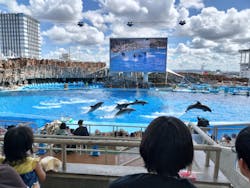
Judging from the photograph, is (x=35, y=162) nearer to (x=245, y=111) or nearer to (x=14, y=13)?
(x=245, y=111)

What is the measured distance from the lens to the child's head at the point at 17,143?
131cm

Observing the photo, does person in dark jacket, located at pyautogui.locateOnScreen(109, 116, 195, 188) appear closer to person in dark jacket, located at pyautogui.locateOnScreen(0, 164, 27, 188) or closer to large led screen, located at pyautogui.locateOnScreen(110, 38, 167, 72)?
person in dark jacket, located at pyautogui.locateOnScreen(0, 164, 27, 188)

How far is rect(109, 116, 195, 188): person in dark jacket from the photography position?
2.68 ft

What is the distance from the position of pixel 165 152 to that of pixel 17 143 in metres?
0.94

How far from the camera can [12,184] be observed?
3.12ft

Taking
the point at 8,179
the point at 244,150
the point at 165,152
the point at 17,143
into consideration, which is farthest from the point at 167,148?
the point at 17,143

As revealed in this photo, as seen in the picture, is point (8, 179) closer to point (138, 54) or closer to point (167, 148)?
point (167, 148)

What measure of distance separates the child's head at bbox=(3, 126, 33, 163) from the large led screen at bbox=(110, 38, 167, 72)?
2891cm

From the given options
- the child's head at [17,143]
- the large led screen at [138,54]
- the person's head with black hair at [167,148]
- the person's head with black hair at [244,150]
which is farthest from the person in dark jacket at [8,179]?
the large led screen at [138,54]

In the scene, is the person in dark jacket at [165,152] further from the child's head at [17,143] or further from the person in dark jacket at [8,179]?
the child's head at [17,143]

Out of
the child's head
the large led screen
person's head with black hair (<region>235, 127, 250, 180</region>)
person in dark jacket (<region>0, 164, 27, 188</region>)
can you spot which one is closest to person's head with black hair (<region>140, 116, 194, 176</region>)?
person's head with black hair (<region>235, 127, 250, 180</region>)

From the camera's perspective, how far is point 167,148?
84 centimetres

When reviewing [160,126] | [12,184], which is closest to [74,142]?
[12,184]

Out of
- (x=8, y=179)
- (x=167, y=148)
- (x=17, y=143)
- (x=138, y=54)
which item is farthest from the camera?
(x=138, y=54)
